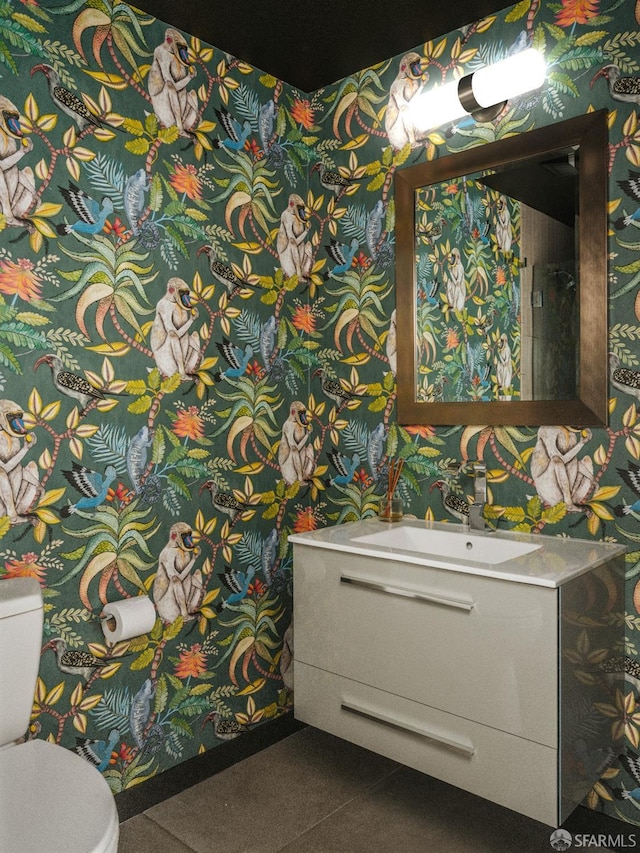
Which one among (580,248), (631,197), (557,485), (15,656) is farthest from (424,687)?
(631,197)

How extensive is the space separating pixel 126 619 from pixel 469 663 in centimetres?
95

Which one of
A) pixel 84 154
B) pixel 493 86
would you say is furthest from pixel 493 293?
pixel 84 154

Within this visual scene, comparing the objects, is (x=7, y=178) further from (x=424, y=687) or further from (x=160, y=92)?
(x=424, y=687)

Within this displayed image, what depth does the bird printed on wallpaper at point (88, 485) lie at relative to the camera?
1801 millimetres

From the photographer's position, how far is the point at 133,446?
6.38 feet

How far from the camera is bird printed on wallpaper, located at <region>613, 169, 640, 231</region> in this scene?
1741 mm

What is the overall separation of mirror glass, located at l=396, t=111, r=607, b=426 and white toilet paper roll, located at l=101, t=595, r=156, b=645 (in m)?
1.06

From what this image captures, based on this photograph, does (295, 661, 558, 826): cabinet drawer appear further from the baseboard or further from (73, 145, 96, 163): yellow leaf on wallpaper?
(73, 145, 96, 163): yellow leaf on wallpaper

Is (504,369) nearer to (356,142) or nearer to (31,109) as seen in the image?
(356,142)

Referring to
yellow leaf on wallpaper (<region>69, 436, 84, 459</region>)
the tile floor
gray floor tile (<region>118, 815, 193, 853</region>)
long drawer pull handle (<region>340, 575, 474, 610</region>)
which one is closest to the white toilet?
yellow leaf on wallpaper (<region>69, 436, 84, 459</region>)

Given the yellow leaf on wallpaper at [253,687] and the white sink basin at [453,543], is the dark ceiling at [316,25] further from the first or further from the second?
the yellow leaf on wallpaper at [253,687]

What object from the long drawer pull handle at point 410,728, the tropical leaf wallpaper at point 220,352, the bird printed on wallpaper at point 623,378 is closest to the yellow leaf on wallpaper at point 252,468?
the tropical leaf wallpaper at point 220,352

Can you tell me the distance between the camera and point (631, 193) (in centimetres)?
175

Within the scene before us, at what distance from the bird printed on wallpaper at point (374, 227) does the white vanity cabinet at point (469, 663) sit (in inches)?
42.9
